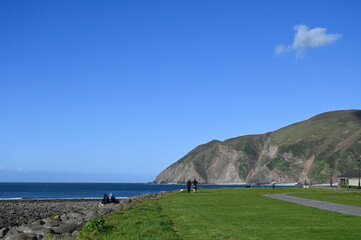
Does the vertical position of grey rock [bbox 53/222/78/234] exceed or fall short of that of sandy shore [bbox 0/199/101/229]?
it exceeds it

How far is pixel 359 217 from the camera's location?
72.9 ft

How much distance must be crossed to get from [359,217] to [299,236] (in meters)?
8.24

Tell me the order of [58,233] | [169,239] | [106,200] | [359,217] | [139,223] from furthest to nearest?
[106,200] → [359,217] → [139,223] → [58,233] → [169,239]

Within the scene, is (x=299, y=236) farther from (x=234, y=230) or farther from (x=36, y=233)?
(x=36, y=233)

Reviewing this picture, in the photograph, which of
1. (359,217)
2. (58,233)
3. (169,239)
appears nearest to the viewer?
(169,239)

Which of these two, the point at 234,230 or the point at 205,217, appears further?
the point at 205,217

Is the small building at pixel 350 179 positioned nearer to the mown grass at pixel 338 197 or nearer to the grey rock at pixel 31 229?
the mown grass at pixel 338 197

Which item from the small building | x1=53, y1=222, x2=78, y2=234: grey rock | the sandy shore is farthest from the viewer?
the small building

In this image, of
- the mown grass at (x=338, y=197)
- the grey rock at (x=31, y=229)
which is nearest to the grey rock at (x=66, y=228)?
the grey rock at (x=31, y=229)

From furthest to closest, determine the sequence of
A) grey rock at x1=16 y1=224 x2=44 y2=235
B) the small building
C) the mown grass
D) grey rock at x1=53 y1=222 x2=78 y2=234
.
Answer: the small building
the mown grass
grey rock at x1=16 y1=224 x2=44 y2=235
grey rock at x1=53 y1=222 x2=78 y2=234

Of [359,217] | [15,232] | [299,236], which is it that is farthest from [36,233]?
[359,217]

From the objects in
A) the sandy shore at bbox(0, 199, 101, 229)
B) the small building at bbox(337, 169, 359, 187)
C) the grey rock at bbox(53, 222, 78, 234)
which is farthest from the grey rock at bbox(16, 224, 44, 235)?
the small building at bbox(337, 169, 359, 187)

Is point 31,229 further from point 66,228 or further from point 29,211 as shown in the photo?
point 29,211

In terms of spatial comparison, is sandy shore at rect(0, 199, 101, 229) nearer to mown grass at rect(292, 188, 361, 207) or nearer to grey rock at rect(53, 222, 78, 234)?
grey rock at rect(53, 222, 78, 234)
